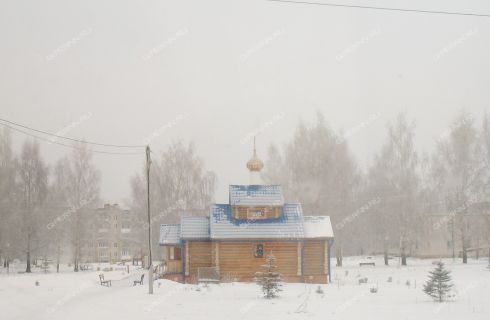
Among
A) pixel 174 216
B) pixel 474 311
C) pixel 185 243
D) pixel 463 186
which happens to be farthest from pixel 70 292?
pixel 463 186

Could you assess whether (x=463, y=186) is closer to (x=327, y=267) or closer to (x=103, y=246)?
(x=327, y=267)

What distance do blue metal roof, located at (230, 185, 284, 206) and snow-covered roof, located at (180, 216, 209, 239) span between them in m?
2.09

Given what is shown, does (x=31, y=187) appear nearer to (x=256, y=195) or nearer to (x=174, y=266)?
(x=174, y=266)

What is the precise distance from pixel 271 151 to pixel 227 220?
85.2ft

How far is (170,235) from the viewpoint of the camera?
3200cm

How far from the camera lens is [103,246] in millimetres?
92188

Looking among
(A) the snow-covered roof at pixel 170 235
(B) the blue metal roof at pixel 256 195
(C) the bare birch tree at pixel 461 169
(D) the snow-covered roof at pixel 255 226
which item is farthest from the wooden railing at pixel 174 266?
(C) the bare birch tree at pixel 461 169

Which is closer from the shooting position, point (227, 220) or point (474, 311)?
point (474, 311)

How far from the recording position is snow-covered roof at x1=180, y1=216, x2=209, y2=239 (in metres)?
29.5

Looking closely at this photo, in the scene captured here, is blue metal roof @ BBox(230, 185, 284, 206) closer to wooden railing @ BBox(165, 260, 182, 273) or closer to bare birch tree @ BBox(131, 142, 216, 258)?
wooden railing @ BBox(165, 260, 182, 273)

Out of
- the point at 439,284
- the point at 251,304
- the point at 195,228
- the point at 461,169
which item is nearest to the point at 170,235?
the point at 195,228

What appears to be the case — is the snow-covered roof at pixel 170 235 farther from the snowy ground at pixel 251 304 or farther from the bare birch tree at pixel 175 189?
the bare birch tree at pixel 175 189

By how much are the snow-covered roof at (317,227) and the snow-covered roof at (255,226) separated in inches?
24.0

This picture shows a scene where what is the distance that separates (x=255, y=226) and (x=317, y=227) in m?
3.76
